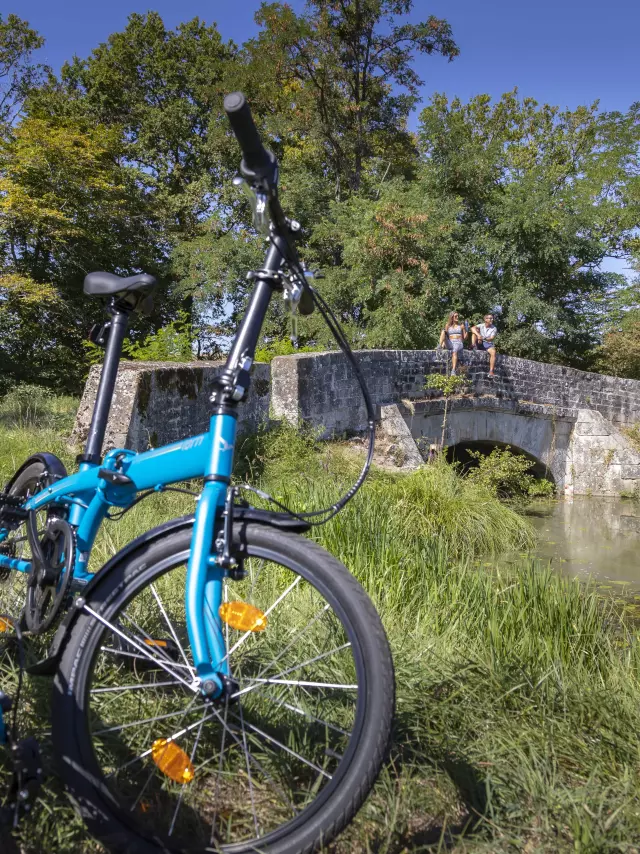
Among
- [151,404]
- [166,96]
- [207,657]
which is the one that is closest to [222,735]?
[207,657]

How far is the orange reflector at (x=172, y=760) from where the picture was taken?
5.16ft

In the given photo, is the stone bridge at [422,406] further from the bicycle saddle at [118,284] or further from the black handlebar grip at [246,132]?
the black handlebar grip at [246,132]

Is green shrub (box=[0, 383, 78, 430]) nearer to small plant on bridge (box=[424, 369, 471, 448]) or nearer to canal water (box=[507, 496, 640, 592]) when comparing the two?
canal water (box=[507, 496, 640, 592])

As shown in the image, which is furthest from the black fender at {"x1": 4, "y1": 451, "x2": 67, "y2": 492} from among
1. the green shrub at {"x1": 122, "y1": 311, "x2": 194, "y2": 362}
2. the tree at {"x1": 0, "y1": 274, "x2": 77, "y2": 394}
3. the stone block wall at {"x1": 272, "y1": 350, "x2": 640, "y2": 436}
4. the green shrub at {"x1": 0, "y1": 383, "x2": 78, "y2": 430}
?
the tree at {"x1": 0, "y1": 274, "x2": 77, "y2": 394}

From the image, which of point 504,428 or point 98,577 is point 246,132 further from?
point 504,428

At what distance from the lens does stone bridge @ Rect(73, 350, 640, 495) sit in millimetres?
6734

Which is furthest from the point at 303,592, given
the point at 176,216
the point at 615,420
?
the point at 176,216

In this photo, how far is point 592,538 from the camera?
11516 mm

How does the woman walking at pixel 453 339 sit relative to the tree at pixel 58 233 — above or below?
below

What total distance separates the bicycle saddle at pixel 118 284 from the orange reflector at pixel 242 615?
95 centimetres

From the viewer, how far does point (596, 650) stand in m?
3.71

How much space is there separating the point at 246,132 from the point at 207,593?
0.91m

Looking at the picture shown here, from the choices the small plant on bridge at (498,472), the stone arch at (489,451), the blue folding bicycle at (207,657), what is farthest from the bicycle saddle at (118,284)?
the stone arch at (489,451)

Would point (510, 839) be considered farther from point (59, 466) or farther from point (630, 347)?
point (630, 347)
